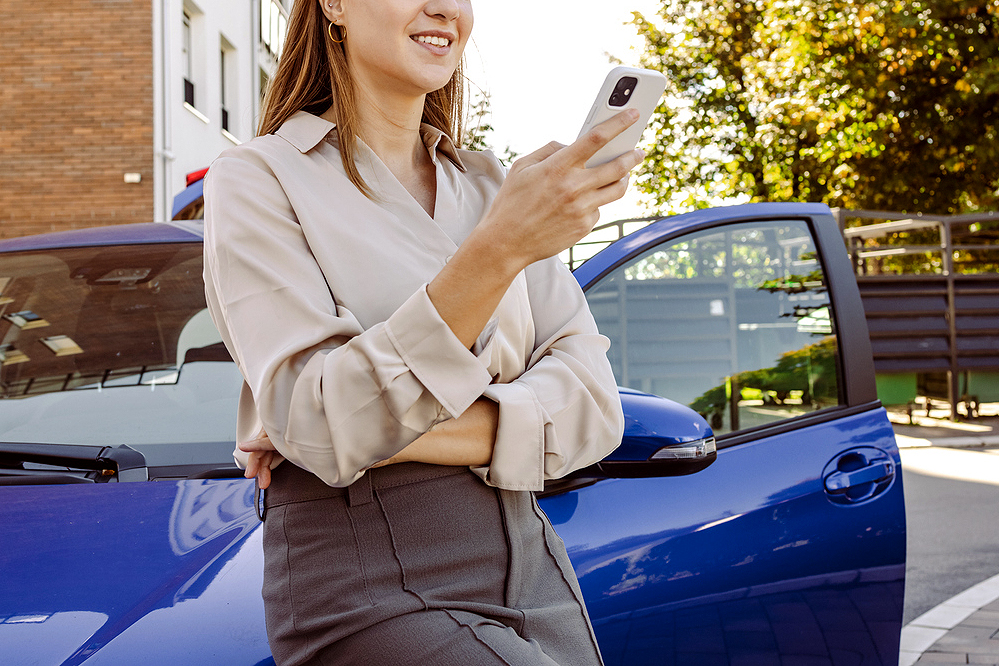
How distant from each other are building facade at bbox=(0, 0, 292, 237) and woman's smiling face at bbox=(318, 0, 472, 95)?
12.2 meters

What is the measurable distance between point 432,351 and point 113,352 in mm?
1598

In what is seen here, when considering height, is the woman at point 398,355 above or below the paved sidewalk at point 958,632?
above

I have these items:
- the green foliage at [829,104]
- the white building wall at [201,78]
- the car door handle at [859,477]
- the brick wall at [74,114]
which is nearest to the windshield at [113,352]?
the car door handle at [859,477]

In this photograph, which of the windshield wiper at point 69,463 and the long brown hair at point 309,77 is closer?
the long brown hair at point 309,77

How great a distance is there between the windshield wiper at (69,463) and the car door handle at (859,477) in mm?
1597

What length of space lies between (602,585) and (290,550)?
0.96 m

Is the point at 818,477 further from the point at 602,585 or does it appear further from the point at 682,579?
the point at 602,585

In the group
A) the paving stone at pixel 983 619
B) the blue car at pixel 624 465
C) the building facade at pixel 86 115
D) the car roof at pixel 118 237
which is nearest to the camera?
the blue car at pixel 624 465

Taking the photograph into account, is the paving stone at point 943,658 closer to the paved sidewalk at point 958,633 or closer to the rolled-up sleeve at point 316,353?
the paved sidewalk at point 958,633

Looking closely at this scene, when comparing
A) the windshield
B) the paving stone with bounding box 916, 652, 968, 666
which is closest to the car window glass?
the windshield

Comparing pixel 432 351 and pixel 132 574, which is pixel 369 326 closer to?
pixel 432 351

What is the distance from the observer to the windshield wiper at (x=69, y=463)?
1.85 metres

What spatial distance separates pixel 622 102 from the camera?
1083mm

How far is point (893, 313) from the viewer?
10773 mm
